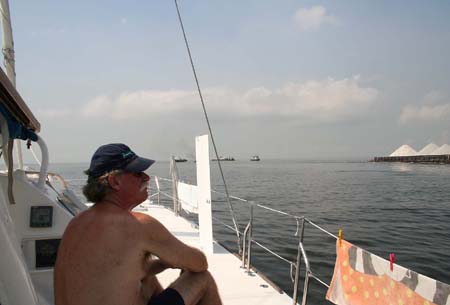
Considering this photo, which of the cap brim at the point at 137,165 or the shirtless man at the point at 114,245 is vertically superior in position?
the cap brim at the point at 137,165

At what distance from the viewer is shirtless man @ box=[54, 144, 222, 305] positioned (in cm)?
165

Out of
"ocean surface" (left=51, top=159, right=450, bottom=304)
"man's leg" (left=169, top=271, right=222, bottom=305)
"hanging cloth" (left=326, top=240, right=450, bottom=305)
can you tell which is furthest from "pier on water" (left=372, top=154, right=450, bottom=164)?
"man's leg" (left=169, top=271, right=222, bottom=305)

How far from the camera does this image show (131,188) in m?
1.88

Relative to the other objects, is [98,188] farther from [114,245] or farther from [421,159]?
[421,159]

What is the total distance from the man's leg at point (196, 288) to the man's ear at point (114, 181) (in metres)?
0.60

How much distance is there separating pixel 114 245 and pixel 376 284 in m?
2.02

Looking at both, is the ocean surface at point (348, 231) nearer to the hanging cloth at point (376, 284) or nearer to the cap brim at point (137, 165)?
the hanging cloth at point (376, 284)

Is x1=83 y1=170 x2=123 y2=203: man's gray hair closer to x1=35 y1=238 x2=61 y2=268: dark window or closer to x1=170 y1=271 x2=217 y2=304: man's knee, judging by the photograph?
x1=170 y1=271 x2=217 y2=304: man's knee

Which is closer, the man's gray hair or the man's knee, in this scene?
the man's gray hair

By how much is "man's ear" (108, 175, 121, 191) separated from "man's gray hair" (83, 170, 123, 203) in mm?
15

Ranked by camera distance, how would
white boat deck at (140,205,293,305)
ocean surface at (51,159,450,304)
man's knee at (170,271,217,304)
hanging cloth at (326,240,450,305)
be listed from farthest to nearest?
ocean surface at (51,159,450,304) → white boat deck at (140,205,293,305) → hanging cloth at (326,240,450,305) → man's knee at (170,271,217,304)

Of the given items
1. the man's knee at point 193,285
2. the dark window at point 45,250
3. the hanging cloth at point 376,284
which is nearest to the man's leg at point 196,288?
the man's knee at point 193,285

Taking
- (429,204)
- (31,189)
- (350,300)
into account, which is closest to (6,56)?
(31,189)

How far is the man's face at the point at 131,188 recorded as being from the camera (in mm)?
1851
